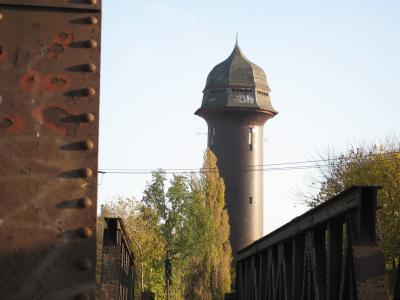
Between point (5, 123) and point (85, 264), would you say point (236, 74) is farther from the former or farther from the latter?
point (85, 264)

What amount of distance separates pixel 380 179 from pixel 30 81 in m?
38.2

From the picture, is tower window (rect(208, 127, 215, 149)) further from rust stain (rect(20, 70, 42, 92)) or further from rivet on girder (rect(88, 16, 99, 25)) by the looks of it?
rust stain (rect(20, 70, 42, 92))

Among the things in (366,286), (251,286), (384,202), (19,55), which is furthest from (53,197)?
(384,202)

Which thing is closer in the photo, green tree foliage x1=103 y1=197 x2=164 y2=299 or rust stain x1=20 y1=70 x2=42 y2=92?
rust stain x1=20 y1=70 x2=42 y2=92

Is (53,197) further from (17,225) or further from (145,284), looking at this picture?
(145,284)

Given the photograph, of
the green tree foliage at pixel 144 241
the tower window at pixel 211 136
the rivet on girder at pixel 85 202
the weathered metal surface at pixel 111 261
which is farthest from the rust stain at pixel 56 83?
the tower window at pixel 211 136

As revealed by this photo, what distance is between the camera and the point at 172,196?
238ft

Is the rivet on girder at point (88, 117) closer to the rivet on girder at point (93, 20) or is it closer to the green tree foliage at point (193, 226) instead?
the rivet on girder at point (93, 20)

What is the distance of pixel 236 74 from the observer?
90.1m

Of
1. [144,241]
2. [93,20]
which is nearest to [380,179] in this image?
[144,241]

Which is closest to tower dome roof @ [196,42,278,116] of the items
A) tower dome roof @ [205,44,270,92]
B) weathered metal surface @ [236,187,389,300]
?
tower dome roof @ [205,44,270,92]

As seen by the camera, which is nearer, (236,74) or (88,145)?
(88,145)

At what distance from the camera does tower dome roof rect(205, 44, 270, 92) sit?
88.6 m

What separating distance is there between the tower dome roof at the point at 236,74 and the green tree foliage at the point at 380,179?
135ft
